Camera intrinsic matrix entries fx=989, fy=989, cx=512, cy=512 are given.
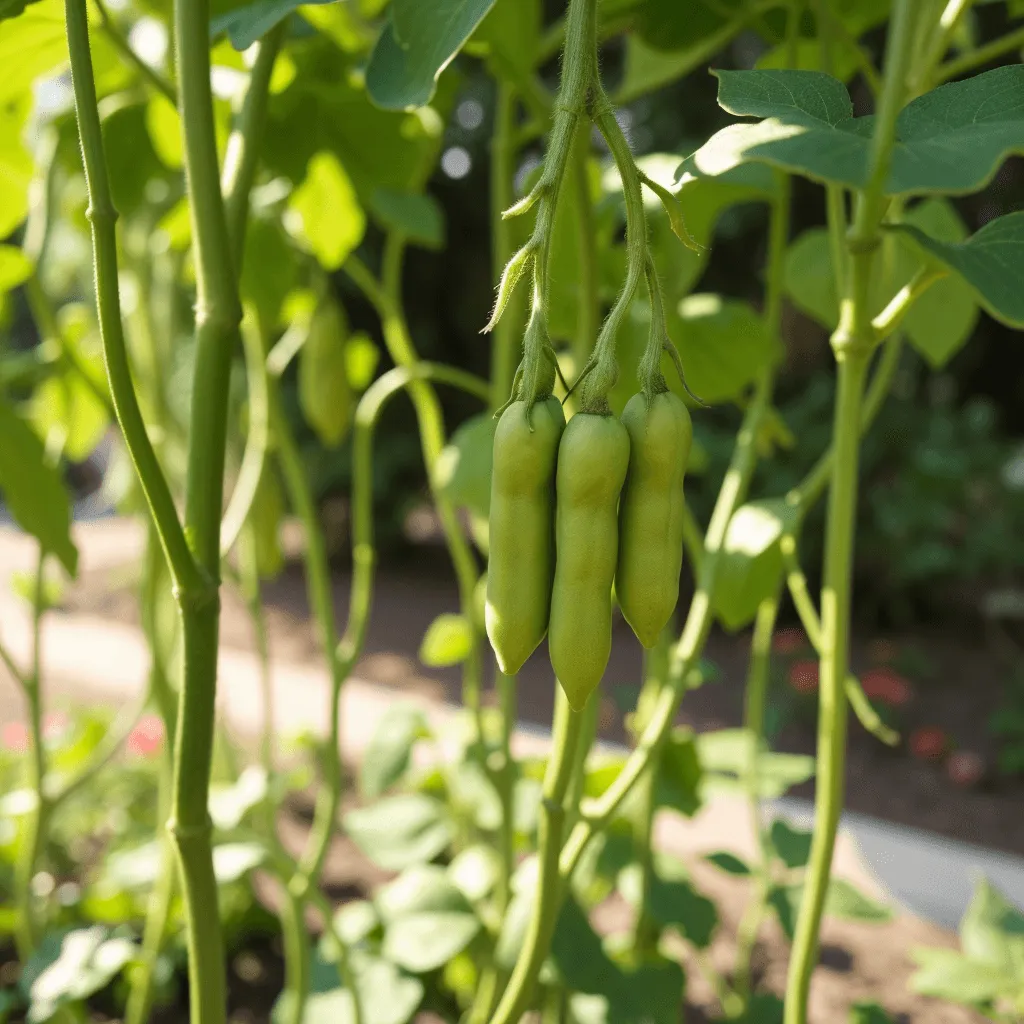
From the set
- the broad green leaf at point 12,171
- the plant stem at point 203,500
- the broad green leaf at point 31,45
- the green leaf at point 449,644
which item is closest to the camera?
the plant stem at point 203,500

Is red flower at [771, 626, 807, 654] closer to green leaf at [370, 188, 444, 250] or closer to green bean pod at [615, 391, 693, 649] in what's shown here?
green leaf at [370, 188, 444, 250]

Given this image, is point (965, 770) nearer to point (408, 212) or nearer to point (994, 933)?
point (994, 933)

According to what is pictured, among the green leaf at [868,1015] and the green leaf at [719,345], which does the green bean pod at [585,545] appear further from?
the green leaf at [868,1015]

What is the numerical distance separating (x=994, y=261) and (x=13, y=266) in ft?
2.01

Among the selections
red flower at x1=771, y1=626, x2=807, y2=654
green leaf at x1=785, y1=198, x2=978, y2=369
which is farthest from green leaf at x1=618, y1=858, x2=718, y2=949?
red flower at x1=771, y1=626, x2=807, y2=654

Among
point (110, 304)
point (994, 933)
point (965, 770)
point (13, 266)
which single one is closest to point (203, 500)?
point (110, 304)

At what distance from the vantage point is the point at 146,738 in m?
1.52

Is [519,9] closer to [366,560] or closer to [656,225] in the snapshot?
[656,225]

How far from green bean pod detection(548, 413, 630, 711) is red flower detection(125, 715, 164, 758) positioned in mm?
1242

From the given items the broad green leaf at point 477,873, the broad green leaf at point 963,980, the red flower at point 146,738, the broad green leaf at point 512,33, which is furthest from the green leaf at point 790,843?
the red flower at point 146,738

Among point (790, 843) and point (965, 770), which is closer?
point (790, 843)

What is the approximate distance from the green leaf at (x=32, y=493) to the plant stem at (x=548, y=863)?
27 centimetres

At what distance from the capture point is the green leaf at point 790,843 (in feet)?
2.39

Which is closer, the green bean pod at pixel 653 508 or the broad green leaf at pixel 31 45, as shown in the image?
the green bean pod at pixel 653 508
